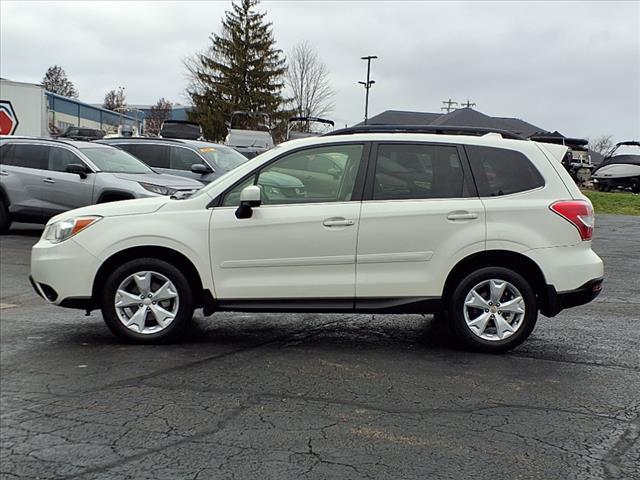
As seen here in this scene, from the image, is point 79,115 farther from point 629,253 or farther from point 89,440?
point 89,440

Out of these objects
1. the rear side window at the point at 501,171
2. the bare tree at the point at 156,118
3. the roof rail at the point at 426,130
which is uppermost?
the bare tree at the point at 156,118

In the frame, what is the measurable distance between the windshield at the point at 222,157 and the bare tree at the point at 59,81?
8189 centimetres

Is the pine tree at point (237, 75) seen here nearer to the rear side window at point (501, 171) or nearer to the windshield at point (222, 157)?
the windshield at point (222, 157)

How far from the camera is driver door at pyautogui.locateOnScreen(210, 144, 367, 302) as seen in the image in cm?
538

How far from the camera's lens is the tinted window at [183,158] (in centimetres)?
1320

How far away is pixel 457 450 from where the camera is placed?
11.9 feet

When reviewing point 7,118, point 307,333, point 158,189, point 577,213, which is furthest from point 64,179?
point 7,118

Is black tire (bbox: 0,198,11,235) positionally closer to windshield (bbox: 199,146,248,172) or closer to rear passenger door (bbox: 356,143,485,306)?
windshield (bbox: 199,146,248,172)

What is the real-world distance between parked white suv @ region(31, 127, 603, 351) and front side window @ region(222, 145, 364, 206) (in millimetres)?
12

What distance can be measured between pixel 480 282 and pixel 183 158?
9.11 meters

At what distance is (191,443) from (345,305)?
2012mm

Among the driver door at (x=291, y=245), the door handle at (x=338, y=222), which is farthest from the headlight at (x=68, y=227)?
the door handle at (x=338, y=222)

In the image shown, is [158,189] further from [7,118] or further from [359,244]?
[7,118]

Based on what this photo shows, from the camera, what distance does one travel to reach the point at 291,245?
17.7 ft
